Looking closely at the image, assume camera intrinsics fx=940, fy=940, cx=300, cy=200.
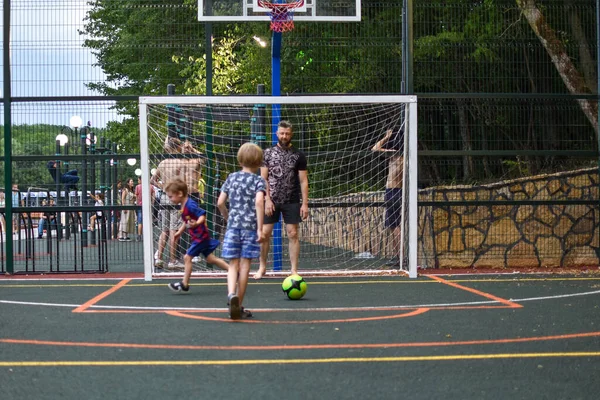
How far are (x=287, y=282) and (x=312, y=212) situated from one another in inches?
176

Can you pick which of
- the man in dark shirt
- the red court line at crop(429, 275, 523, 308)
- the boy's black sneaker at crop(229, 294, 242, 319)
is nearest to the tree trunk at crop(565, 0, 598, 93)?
the red court line at crop(429, 275, 523, 308)

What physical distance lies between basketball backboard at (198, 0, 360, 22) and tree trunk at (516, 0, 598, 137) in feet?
9.84

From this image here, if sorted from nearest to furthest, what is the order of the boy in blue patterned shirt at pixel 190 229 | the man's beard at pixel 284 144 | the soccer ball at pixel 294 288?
the soccer ball at pixel 294 288 < the boy in blue patterned shirt at pixel 190 229 < the man's beard at pixel 284 144

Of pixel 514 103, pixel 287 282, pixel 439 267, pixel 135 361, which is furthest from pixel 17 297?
pixel 514 103

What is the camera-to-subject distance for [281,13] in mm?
12641

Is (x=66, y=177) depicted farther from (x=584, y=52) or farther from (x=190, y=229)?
(x=584, y=52)

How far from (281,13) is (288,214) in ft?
9.31

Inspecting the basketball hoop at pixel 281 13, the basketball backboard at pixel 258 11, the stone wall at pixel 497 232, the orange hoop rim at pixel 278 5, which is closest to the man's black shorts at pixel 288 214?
the stone wall at pixel 497 232

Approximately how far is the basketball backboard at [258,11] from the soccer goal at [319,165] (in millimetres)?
1147

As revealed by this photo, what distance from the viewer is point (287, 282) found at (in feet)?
31.8

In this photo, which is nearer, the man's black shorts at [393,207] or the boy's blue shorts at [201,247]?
the boy's blue shorts at [201,247]

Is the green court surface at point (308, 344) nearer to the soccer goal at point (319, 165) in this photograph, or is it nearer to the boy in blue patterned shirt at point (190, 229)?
the boy in blue patterned shirt at point (190, 229)

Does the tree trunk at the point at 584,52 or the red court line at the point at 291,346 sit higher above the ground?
the tree trunk at the point at 584,52

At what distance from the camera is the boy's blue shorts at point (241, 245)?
27.3 feet
